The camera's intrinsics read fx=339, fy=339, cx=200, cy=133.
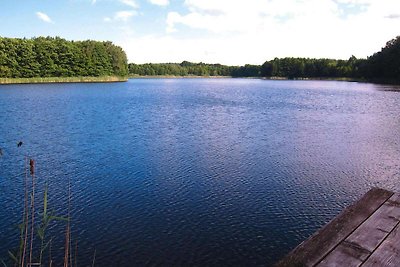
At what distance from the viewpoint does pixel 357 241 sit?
15.0 ft

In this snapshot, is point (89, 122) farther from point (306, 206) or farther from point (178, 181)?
point (306, 206)

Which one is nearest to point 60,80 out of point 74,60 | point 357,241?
point 74,60

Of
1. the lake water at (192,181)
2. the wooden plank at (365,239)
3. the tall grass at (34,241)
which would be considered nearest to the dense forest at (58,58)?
the lake water at (192,181)

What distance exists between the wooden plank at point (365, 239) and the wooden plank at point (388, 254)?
0.06 metres

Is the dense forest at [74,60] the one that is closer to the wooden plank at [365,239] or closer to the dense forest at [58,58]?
the dense forest at [58,58]

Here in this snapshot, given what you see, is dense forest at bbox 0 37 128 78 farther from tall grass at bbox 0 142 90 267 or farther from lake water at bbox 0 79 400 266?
tall grass at bbox 0 142 90 267

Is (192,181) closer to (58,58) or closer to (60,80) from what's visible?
(60,80)

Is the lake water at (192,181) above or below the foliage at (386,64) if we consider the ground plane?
below

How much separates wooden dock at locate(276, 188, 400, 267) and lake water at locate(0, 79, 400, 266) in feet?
21.8

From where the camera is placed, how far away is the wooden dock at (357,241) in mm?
4184

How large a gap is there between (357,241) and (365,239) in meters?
0.13

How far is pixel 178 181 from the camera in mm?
19188

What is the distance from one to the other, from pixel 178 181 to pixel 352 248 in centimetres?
1516

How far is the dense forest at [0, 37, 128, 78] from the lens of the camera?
106m
